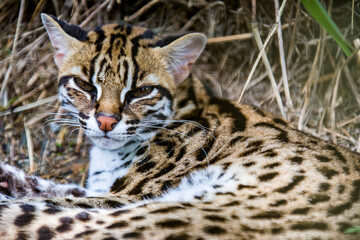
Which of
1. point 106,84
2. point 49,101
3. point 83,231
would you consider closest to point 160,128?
point 106,84

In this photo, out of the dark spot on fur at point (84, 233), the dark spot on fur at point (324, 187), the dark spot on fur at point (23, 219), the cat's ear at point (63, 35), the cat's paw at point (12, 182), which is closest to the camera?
the dark spot on fur at point (84, 233)

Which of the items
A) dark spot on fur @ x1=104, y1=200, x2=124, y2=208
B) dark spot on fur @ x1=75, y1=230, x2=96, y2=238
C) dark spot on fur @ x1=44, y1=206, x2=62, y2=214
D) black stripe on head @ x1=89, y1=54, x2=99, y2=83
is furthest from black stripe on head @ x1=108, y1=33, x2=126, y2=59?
dark spot on fur @ x1=75, y1=230, x2=96, y2=238

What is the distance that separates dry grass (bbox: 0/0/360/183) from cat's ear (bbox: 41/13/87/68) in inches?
47.3

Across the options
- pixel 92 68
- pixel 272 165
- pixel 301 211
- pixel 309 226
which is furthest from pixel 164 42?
pixel 309 226

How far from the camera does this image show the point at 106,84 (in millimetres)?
3961

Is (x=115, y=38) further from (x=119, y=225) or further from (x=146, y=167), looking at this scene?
(x=119, y=225)

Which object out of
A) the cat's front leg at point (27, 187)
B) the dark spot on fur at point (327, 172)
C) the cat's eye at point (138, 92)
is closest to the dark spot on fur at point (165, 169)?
the cat's eye at point (138, 92)

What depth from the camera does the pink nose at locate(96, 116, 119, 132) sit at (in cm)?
386

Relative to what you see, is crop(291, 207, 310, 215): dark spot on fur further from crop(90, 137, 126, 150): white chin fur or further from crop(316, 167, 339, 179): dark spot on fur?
crop(90, 137, 126, 150): white chin fur

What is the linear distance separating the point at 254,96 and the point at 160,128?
2.21 meters

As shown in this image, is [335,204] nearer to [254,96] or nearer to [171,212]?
[171,212]

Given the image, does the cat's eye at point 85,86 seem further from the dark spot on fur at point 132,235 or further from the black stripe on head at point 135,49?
the dark spot on fur at point 132,235

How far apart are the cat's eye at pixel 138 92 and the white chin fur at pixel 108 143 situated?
0.37m

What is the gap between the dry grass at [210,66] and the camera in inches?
216
